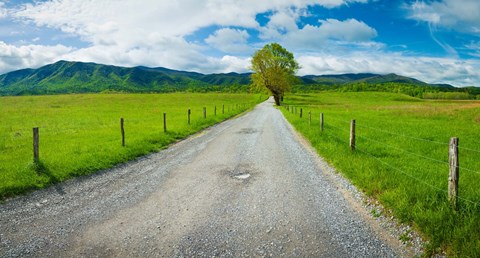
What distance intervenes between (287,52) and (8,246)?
7419 centimetres

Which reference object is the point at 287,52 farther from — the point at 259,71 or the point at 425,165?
the point at 425,165

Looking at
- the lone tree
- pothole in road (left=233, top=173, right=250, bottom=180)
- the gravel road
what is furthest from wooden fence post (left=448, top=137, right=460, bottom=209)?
the lone tree

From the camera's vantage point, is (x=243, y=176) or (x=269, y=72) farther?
(x=269, y=72)

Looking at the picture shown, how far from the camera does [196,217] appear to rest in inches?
272

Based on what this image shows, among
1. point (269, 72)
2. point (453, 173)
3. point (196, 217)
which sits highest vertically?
point (269, 72)

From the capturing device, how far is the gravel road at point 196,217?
554 centimetres

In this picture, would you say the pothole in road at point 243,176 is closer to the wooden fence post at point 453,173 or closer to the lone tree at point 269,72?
the wooden fence post at point 453,173

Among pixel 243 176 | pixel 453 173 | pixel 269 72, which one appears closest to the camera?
pixel 453 173

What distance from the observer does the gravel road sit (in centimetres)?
554

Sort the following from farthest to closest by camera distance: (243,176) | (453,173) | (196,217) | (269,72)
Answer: (269,72) < (243,176) < (196,217) < (453,173)

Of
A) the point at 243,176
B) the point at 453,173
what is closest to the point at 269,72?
the point at 243,176

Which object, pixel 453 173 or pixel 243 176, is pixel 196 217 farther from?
pixel 453 173

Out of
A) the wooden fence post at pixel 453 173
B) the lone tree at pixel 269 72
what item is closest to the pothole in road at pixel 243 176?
the wooden fence post at pixel 453 173

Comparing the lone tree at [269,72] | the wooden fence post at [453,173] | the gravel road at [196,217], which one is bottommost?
the gravel road at [196,217]
